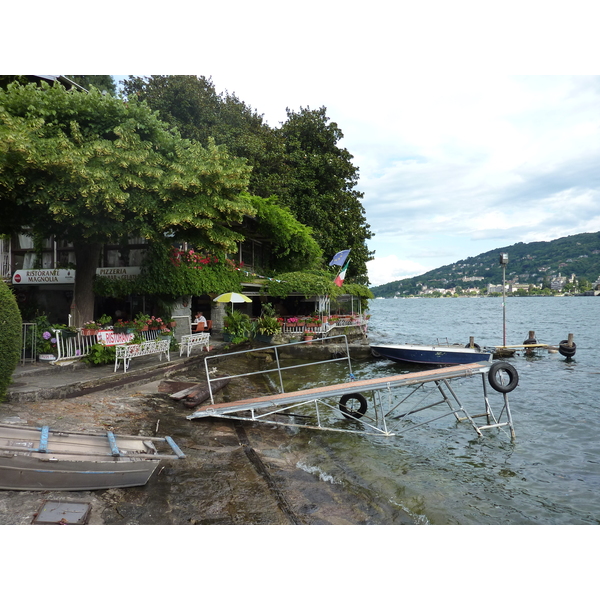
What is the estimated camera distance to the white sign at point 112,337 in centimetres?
1216

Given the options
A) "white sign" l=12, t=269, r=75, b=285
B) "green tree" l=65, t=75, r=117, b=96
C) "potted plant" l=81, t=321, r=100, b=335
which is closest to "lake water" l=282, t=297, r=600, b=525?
"potted plant" l=81, t=321, r=100, b=335

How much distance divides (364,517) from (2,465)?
461 centimetres

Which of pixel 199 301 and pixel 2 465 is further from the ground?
pixel 199 301

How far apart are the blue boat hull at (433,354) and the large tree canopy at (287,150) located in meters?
11.0

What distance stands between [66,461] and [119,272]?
1273 cm

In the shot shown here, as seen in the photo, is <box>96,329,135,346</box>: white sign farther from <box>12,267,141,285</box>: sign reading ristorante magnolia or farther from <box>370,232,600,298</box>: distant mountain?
<box>370,232,600,298</box>: distant mountain

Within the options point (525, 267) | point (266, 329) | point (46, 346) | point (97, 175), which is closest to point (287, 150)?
point (266, 329)

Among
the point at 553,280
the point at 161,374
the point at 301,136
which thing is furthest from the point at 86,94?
the point at 553,280

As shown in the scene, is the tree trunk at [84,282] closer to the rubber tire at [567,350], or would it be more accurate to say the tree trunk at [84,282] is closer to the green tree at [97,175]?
the green tree at [97,175]

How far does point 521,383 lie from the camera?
18.2 m

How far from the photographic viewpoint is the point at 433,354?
2125 centimetres

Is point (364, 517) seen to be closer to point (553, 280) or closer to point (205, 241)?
point (205, 241)

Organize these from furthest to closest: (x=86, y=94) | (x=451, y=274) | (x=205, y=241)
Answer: (x=451, y=274) < (x=205, y=241) < (x=86, y=94)

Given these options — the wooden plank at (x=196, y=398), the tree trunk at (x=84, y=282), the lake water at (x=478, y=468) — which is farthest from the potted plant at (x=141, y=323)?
the lake water at (x=478, y=468)
